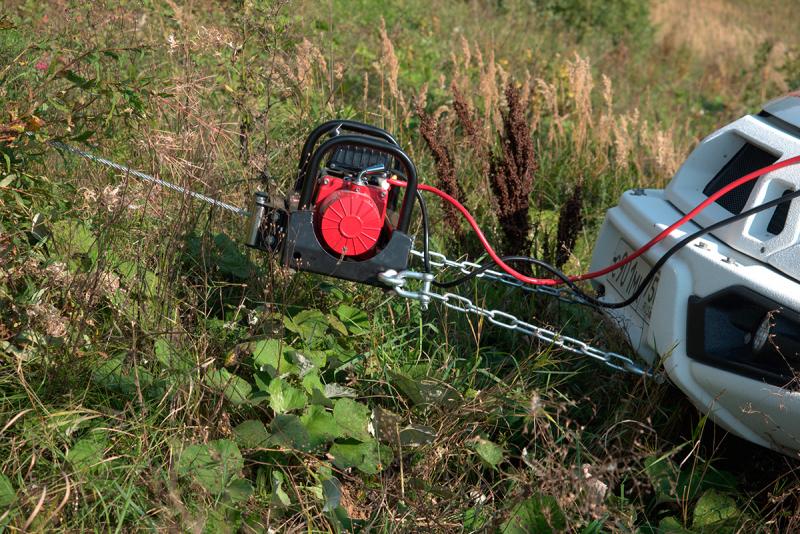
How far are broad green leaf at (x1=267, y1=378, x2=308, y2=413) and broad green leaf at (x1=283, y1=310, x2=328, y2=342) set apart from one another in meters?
0.34

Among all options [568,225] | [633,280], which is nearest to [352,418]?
[633,280]

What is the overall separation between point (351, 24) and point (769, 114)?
4.88m

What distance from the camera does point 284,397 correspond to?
286cm

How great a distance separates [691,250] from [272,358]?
1.48 metres

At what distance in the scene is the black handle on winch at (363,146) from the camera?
291cm

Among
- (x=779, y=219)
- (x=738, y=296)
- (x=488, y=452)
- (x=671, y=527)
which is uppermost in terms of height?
(x=779, y=219)

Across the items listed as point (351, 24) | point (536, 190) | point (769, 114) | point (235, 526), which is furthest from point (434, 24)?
point (235, 526)

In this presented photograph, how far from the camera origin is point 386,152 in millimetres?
3016

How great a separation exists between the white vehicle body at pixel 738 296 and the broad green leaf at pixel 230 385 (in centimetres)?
143

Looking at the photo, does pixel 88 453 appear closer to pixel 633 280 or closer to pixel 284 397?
pixel 284 397

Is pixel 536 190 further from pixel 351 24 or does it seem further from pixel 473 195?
pixel 351 24

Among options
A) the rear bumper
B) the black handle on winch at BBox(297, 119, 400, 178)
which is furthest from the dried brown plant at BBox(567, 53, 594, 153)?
the black handle on winch at BBox(297, 119, 400, 178)

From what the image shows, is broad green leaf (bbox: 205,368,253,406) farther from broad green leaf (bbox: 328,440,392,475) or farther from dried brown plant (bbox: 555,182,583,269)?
dried brown plant (bbox: 555,182,583,269)

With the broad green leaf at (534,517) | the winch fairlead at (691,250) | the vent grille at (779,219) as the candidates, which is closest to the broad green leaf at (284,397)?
the winch fairlead at (691,250)
